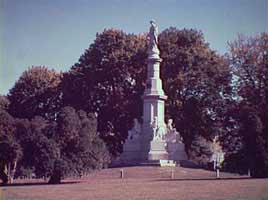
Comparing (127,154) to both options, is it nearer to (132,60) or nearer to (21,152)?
(132,60)

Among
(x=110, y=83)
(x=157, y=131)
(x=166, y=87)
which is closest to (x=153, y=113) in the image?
(x=157, y=131)

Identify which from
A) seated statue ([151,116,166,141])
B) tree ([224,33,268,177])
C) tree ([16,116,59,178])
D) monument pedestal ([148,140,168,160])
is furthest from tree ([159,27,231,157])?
tree ([16,116,59,178])

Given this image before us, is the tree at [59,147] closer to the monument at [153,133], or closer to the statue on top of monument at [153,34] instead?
the monument at [153,133]

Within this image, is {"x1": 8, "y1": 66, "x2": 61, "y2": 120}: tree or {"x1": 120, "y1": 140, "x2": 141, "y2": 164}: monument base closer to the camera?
{"x1": 120, "y1": 140, "x2": 141, "y2": 164}: monument base

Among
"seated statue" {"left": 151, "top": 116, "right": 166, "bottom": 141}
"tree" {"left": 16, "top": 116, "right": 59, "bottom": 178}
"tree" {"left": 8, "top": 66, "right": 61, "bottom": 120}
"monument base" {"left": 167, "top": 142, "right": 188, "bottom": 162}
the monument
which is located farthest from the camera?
"tree" {"left": 8, "top": 66, "right": 61, "bottom": 120}

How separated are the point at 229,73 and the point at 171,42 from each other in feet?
19.0

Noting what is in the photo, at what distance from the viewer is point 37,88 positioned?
1911 inches

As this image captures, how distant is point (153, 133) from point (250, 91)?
800cm

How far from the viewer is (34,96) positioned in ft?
157

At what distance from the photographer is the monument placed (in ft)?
129

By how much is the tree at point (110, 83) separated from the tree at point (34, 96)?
73.2 inches

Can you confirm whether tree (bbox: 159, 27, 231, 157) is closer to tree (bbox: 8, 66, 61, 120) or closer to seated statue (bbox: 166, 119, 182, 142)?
seated statue (bbox: 166, 119, 182, 142)

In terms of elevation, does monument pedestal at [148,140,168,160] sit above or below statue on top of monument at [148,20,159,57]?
below

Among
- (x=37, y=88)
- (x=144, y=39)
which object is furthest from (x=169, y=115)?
(x=37, y=88)
